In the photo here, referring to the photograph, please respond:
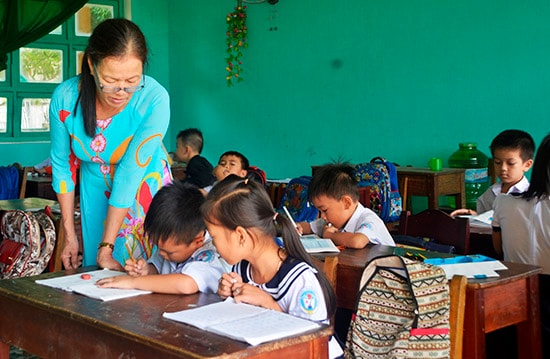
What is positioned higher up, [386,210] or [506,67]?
[506,67]

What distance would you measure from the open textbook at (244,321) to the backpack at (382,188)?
3.59 metres

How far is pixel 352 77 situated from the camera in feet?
21.4

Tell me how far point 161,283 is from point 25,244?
1.63 metres

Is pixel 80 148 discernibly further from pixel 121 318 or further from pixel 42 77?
pixel 42 77

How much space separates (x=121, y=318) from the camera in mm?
1645

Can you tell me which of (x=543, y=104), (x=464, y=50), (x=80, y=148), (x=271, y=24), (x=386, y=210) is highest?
(x=271, y=24)

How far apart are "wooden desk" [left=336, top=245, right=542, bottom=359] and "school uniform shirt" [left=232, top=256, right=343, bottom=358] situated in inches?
18.1

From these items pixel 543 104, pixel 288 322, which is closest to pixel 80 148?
pixel 288 322

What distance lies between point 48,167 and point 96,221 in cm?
428

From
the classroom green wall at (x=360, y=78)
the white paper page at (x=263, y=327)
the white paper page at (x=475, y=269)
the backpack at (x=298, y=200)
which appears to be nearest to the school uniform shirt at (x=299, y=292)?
the white paper page at (x=263, y=327)

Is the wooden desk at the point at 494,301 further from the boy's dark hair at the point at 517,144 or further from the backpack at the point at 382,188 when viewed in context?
the backpack at the point at 382,188

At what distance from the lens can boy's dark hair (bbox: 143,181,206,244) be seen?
2.16 m

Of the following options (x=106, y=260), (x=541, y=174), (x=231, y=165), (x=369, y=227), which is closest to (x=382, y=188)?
(x=231, y=165)

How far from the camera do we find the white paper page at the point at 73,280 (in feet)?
6.52
